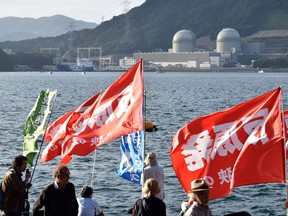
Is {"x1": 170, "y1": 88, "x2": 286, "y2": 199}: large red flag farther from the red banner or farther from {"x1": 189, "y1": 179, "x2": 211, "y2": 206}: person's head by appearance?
{"x1": 189, "y1": 179, "x2": 211, "y2": 206}: person's head

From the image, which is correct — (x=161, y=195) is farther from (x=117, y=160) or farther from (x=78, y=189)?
(x=117, y=160)

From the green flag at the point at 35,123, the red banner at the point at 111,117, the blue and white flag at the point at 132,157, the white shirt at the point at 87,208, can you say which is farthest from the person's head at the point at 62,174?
the green flag at the point at 35,123

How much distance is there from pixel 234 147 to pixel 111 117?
2.98m

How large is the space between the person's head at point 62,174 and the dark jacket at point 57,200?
0.64 feet

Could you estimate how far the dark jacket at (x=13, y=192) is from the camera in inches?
582

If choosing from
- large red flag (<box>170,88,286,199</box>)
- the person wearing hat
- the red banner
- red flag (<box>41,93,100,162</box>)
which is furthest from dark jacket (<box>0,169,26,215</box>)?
the person wearing hat

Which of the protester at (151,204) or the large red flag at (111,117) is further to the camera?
the large red flag at (111,117)

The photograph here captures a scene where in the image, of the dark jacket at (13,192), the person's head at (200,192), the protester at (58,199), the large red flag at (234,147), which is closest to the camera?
the person's head at (200,192)

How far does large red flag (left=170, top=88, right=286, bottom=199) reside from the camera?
560 inches

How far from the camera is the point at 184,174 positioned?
1454 centimetres

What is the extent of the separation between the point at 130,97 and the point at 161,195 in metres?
1.98

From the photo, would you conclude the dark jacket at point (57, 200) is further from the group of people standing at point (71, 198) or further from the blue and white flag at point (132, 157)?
the blue and white flag at point (132, 157)

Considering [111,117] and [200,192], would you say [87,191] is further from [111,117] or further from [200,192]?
[200,192]

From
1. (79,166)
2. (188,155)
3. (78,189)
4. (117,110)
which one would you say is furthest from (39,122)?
(79,166)
